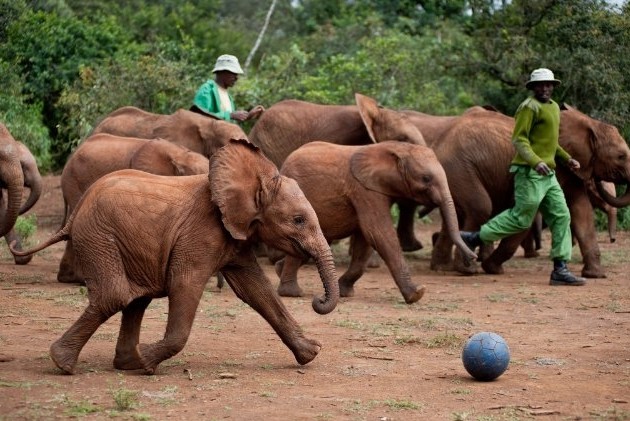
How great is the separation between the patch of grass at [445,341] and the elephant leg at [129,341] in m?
2.30

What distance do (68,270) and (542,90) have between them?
511cm

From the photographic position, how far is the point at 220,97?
1474 cm

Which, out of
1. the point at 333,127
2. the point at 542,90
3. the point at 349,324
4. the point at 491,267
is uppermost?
the point at 542,90

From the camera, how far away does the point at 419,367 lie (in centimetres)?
864

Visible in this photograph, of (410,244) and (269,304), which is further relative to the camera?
(410,244)

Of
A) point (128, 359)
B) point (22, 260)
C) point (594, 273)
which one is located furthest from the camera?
point (594, 273)

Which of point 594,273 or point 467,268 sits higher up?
point 594,273

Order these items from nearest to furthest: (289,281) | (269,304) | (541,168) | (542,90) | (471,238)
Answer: (269,304), (289,281), (541,168), (542,90), (471,238)

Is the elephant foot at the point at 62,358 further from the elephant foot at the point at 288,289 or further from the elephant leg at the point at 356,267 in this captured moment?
the elephant leg at the point at 356,267

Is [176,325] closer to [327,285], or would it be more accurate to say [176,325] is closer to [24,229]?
[327,285]

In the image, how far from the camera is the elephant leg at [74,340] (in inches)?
312

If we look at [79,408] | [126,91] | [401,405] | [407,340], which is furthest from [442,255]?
[79,408]

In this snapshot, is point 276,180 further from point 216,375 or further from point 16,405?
point 16,405

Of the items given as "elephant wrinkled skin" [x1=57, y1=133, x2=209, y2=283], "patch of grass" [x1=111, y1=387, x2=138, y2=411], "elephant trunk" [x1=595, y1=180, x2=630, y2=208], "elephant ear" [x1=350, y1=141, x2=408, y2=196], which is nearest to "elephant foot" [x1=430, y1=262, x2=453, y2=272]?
"elephant trunk" [x1=595, y1=180, x2=630, y2=208]
